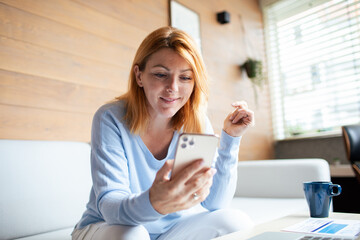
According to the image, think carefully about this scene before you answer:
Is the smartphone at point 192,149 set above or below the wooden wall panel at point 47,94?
below

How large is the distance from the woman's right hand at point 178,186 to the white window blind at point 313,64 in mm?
2719

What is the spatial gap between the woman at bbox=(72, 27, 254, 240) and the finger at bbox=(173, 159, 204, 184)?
160 millimetres

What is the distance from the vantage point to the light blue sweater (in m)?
0.71

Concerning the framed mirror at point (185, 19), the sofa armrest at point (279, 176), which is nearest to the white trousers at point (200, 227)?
the sofa armrest at point (279, 176)

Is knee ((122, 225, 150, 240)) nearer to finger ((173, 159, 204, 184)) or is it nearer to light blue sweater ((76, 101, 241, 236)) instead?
light blue sweater ((76, 101, 241, 236))

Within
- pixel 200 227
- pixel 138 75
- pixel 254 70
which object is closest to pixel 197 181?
pixel 200 227

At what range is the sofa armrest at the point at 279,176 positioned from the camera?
1684 mm

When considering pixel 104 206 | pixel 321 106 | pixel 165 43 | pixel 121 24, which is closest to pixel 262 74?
pixel 321 106

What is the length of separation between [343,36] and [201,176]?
2.96 meters

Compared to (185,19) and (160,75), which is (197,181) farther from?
(185,19)

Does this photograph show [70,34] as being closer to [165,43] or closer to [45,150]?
[45,150]

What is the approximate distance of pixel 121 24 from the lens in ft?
6.44

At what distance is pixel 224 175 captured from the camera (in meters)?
1.03

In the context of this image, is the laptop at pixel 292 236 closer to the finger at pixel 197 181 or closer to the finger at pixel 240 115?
the finger at pixel 197 181
